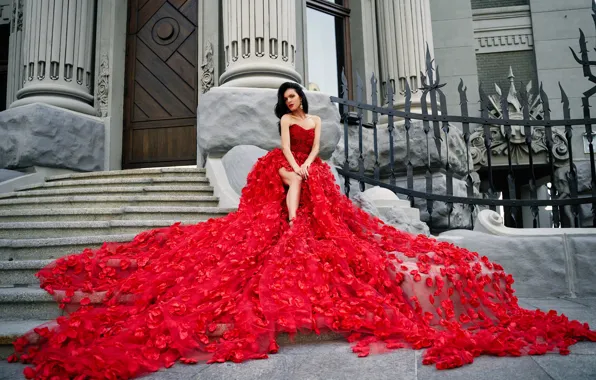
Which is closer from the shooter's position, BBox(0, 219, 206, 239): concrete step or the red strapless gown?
the red strapless gown

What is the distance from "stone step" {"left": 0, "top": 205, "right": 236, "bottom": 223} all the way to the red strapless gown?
2.16 feet

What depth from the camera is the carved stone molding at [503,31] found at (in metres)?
9.50

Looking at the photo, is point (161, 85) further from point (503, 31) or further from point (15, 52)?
point (503, 31)

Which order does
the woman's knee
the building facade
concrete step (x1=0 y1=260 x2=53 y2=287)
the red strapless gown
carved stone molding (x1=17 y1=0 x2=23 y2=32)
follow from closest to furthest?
the red strapless gown
concrete step (x1=0 y1=260 x2=53 y2=287)
the woman's knee
the building facade
carved stone molding (x1=17 y1=0 x2=23 y2=32)

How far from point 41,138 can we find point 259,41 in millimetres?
3219

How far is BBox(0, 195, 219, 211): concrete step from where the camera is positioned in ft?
15.5

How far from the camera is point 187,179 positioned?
541cm

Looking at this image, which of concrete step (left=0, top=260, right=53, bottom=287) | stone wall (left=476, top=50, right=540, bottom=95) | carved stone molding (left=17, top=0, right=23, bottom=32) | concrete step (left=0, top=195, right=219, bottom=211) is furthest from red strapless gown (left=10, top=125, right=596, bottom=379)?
stone wall (left=476, top=50, right=540, bottom=95)

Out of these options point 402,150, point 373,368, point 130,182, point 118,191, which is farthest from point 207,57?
point 373,368

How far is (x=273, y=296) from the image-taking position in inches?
96.8

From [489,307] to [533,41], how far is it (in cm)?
841

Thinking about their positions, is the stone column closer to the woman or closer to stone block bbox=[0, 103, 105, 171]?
stone block bbox=[0, 103, 105, 171]

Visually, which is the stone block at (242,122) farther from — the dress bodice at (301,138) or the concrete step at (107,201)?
the dress bodice at (301,138)

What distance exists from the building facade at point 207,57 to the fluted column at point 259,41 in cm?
1
